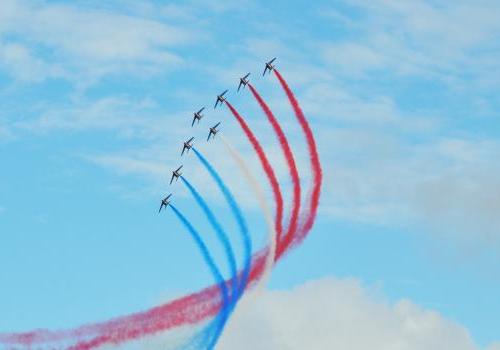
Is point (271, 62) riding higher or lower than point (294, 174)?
higher

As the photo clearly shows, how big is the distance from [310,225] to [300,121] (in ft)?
43.7

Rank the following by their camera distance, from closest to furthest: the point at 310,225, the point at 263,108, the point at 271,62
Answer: the point at 310,225
the point at 263,108
the point at 271,62

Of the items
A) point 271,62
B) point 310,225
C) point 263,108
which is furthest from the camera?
point 271,62

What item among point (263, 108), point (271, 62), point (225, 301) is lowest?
point (225, 301)

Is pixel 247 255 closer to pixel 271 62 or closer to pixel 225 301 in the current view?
pixel 225 301

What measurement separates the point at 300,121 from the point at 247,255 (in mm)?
17352

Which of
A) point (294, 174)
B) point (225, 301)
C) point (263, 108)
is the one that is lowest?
point (225, 301)

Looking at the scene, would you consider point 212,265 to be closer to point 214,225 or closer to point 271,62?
point 214,225

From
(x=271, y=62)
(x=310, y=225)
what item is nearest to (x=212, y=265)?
(x=310, y=225)

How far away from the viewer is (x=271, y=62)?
138500 millimetres

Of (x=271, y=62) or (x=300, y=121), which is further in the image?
(x=271, y=62)

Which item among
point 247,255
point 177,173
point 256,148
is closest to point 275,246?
point 247,255

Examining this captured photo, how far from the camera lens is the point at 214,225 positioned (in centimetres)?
12062

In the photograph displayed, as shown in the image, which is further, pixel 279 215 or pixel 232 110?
pixel 232 110
